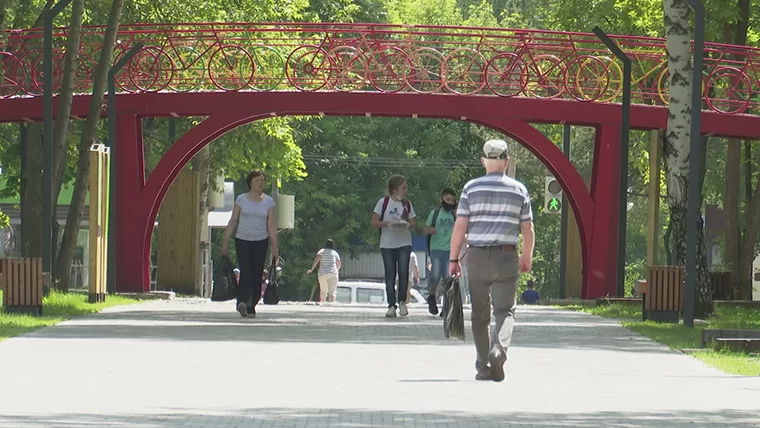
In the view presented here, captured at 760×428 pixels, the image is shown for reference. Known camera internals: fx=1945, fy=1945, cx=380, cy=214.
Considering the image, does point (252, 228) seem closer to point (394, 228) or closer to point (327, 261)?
point (394, 228)

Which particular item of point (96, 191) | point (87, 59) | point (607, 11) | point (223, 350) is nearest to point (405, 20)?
point (607, 11)

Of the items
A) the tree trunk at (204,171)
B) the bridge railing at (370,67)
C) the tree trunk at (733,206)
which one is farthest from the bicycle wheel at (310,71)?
the tree trunk at (204,171)

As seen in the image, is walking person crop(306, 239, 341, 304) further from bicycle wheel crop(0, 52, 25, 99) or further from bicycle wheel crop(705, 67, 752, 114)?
bicycle wheel crop(705, 67, 752, 114)

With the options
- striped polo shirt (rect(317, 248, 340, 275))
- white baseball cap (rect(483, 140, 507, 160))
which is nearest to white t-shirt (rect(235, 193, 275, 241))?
white baseball cap (rect(483, 140, 507, 160))

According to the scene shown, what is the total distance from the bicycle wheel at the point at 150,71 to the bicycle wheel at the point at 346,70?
8.72ft

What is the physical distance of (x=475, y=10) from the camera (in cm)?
8988

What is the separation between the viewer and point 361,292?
4784 cm

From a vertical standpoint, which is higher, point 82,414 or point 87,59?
point 87,59

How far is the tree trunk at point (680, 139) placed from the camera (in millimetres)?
23406

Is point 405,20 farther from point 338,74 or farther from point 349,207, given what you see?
point 338,74

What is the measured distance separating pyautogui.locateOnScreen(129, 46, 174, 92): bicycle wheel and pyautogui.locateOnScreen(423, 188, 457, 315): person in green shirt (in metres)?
10.8

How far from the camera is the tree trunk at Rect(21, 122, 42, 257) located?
91.7 feet

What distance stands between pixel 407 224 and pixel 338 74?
10381 mm

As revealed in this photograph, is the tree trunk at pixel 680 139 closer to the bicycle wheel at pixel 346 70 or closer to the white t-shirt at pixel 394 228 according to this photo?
the white t-shirt at pixel 394 228
